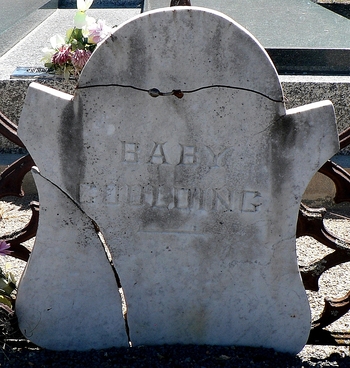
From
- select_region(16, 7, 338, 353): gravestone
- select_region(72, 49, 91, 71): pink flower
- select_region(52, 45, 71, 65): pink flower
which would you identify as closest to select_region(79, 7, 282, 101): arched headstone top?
select_region(16, 7, 338, 353): gravestone

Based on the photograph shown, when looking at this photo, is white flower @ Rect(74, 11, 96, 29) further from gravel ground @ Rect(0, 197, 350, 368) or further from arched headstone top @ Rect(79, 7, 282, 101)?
gravel ground @ Rect(0, 197, 350, 368)

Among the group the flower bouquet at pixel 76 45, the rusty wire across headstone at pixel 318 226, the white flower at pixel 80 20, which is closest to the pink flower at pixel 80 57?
the flower bouquet at pixel 76 45

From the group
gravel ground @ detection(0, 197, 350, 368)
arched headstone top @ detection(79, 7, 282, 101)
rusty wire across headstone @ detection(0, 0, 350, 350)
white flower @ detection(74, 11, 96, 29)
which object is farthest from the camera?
white flower @ detection(74, 11, 96, 29)

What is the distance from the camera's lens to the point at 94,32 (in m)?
3.96

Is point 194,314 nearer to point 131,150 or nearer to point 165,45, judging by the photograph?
point 131,150

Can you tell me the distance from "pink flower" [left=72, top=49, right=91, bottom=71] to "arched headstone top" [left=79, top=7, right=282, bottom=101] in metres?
1.80

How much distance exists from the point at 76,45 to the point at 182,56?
6.80ft

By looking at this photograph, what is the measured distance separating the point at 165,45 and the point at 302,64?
298 centimetres

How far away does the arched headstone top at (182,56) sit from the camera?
212 centimetres

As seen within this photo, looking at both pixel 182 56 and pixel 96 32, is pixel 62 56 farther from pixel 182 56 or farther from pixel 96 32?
pixel 182 56

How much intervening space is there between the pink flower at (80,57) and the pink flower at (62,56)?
9 cm

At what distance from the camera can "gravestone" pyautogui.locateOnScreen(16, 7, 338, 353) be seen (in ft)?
7.19

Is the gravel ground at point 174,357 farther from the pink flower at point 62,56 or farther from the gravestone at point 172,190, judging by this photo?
the pink flower at point 62,56

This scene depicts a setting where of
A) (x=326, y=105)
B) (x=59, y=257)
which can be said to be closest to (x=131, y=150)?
(x=59, y=257)
